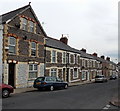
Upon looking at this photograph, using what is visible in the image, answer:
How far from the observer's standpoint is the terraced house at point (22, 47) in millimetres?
20516

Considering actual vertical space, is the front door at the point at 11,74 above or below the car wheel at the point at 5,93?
above

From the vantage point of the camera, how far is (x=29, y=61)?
2345 cm

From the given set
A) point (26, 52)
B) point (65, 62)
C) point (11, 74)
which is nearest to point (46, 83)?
point (11, 74)

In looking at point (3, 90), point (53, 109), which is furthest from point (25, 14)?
point (53, 109)

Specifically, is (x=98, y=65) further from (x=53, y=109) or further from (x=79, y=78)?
(x=53, y=109)

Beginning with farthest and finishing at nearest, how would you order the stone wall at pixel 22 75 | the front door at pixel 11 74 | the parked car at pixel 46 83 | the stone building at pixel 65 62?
1. the stone building at pixel 65 62
2. the stone wall at pixel 22 75
3. the front door at pixel 11 74
4. the parked car at pixel 46 83

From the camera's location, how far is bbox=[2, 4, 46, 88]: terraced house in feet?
67.3

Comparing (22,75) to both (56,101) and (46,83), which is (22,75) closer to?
(46,83)

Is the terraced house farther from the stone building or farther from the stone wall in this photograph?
the stone building

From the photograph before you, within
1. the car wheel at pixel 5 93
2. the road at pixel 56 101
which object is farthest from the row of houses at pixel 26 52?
the road at pixel 56 101

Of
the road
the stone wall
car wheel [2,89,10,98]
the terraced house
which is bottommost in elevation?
the road

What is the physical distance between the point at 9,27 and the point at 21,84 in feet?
21.5

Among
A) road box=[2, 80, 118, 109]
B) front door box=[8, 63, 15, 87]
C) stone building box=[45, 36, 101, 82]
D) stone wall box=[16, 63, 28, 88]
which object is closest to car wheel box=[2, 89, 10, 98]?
road box=[2, 80, 118, 109]

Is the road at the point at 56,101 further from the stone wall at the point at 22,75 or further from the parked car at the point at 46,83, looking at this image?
the stone wall at the point at 22,75
